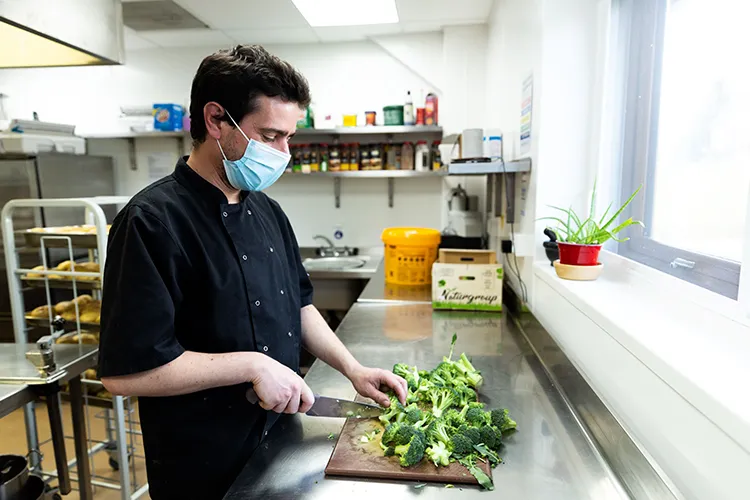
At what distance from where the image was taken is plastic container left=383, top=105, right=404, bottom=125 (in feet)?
11.2

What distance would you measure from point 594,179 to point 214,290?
4.33 feet

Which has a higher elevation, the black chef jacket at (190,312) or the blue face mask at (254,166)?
the blue face mask at (254,166)

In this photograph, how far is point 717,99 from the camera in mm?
1104

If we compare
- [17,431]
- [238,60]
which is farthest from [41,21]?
[17,431]

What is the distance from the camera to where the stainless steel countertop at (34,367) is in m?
1.60

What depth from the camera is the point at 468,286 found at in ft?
6.60

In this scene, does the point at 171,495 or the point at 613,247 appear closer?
the point at 171,495

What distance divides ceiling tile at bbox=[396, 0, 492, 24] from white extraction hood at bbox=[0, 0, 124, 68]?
1.70 metres

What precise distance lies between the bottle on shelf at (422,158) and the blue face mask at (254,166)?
2.53m

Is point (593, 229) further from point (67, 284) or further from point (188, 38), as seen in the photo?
point (188, 38)

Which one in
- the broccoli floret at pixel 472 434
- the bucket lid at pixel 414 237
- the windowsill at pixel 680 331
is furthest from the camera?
the bucket lid at pixel 414 237

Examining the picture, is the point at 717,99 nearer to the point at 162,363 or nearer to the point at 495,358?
the point at 495,358

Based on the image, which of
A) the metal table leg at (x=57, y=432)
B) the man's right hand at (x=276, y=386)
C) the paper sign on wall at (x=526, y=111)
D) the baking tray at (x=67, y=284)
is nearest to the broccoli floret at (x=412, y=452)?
the man's right hand at (x=276, y=386)

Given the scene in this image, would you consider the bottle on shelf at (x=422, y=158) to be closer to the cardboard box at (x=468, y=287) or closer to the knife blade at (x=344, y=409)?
the cardboard box at (x=468, y=287)
